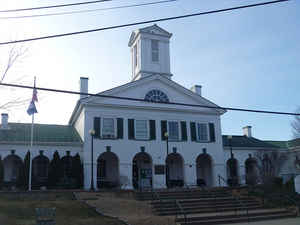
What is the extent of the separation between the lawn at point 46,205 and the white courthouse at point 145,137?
6.34 m

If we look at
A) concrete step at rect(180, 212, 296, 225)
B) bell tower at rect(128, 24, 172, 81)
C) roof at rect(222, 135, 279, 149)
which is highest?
bell tower at rect(128, 24, 172, 81)

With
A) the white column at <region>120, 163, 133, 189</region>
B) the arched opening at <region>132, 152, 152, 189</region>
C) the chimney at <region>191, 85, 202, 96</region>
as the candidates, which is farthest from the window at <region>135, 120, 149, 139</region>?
the chimney at <region>191, 85, 202, 96</region>

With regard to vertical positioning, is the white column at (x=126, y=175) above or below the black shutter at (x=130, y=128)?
below

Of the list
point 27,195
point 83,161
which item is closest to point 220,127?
point 83,161

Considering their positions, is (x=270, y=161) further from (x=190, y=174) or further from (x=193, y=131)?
(x=190, y=174)

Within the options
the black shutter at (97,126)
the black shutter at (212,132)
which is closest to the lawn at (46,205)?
the black shutter at (97,126)

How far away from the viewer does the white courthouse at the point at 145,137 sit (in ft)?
92.5

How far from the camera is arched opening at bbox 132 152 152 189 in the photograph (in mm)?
29734

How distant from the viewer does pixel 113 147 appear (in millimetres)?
28438

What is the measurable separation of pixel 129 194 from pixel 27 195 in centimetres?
610

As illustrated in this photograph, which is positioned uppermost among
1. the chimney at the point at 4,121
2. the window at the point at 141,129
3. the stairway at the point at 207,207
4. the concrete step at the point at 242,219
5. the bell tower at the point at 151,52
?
the bell tower at the point at 151,52

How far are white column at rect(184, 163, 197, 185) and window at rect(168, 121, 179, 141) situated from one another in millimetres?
2530

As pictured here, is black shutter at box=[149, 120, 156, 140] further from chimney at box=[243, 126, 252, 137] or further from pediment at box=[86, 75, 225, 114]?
chimney at box=[243, 126, 252, 137]

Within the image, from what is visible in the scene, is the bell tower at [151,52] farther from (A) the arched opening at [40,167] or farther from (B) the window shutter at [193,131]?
(A) the arched opening at [40,167]
